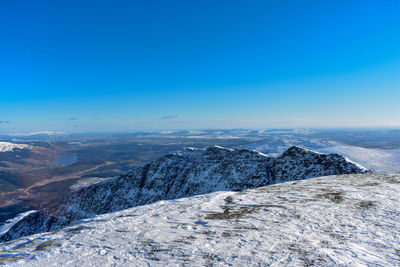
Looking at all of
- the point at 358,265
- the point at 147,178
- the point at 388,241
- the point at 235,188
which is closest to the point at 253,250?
the point at 358,265

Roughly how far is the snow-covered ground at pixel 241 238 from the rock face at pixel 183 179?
17529 millimetres

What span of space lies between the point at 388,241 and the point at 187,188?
101ft

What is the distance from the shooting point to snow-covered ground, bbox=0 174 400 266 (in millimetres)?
6215

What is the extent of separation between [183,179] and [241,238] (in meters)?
31.7

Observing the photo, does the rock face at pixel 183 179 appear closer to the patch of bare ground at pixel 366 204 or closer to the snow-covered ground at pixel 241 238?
the patch of bare ground at pixel 366 204

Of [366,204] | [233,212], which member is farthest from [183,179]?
[366,204]

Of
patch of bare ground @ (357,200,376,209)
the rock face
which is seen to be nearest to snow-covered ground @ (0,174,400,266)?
patch of bare ground @ (357,200,376,209)

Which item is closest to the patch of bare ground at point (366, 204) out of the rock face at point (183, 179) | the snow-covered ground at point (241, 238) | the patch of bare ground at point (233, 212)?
the snow-covered ground at point (241, 238)

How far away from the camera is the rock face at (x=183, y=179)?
29800mm

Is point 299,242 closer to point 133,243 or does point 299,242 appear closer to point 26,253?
point 133,243

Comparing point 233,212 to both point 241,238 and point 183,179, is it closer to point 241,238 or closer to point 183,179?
point 241,238

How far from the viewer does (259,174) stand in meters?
32.3

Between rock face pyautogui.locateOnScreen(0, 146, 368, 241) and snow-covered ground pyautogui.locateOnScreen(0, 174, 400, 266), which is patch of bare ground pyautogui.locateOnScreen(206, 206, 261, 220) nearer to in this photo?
snow-covered ground pyautogui.locateOnScreen(0, 174, 400, 266)

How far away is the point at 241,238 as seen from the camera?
7613mm
